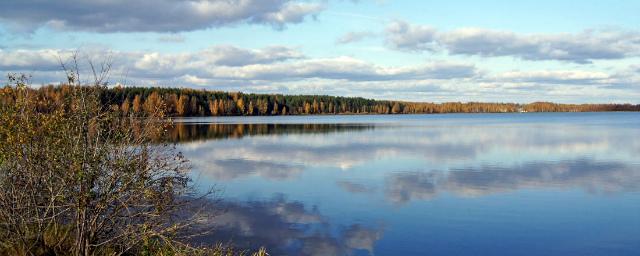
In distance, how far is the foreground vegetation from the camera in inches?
343

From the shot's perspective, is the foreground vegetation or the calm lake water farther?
the calm lake water

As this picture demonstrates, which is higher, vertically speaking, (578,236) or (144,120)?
(144,120)

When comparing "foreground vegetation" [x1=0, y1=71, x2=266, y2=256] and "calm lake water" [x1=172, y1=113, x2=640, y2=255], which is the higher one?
"foreground vegetation" [x1=0, y1=71, x2=266, y2=256]

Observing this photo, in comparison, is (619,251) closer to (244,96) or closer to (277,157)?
(277,157)

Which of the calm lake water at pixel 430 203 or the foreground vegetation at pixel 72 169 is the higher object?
the foreground vegetation at pixel 72 169

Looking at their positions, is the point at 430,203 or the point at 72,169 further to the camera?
the point at 430,203

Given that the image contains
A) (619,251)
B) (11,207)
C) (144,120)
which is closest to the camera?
(11,207)

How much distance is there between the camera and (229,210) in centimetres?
1631

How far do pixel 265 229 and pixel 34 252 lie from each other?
5920mm

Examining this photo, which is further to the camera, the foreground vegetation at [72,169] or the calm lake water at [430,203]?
the calm lake water at [430,203]

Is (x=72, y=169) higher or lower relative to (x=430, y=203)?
higher

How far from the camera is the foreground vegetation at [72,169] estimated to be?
8.71m

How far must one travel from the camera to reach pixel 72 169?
8648 millimetres

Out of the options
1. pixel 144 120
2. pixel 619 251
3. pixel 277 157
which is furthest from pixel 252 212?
pixel 277 157
